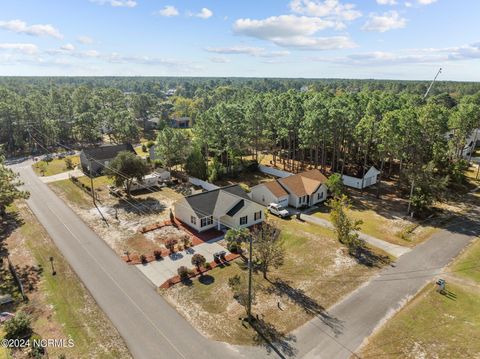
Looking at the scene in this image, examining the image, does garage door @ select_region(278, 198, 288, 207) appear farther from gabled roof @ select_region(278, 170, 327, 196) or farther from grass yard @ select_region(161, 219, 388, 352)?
grass yard @ select_region(161, 219, 388, 352)

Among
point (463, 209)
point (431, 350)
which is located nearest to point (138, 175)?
point (431, 350)

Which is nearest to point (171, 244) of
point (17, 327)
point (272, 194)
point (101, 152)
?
point (17, 327)

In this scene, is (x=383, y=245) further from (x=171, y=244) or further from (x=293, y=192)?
(x=171, y=244)

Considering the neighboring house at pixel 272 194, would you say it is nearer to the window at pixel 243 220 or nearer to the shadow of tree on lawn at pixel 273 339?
the window at pixel 243 220

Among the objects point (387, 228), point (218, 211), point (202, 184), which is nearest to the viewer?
point (218, 211)

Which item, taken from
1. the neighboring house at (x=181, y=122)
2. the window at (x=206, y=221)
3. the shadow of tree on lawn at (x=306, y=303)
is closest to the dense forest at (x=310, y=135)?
the window at (x=206, y=221)

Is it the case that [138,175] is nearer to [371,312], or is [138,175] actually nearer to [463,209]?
[371,312]
